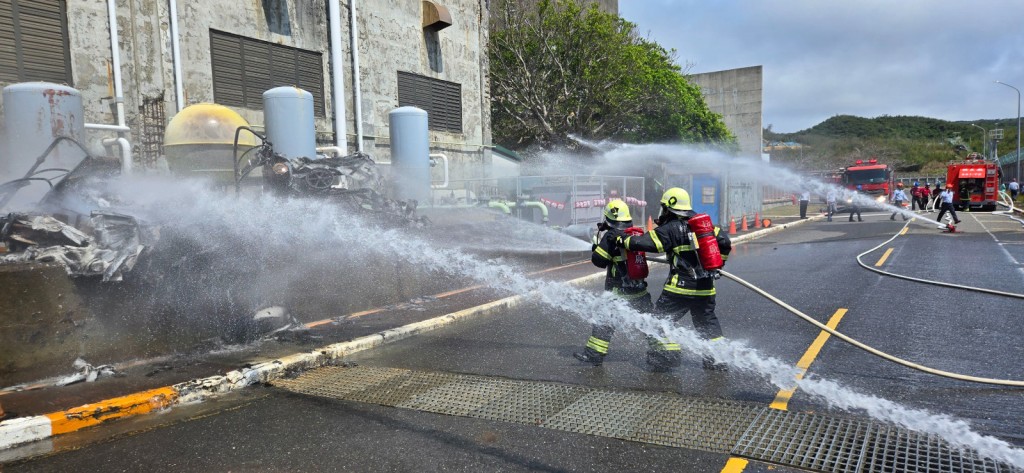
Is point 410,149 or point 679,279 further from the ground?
point 410,149

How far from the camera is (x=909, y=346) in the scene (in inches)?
236

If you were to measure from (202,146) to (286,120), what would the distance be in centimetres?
180

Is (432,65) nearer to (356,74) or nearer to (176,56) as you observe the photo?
(356,74)

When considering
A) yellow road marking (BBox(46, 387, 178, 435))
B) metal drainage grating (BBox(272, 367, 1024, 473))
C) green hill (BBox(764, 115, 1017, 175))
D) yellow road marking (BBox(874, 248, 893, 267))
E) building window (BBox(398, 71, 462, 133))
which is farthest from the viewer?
green hill (BBox(764, 115, 1017, 175))

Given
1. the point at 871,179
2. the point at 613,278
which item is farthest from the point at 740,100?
the point at 613,278

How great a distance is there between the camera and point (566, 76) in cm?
2336

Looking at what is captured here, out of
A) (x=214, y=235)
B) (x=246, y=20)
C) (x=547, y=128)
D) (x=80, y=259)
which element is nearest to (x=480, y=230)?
(x=214, y=235)

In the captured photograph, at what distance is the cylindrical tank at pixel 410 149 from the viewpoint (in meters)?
12.6

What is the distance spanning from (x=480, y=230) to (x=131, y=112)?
6.98 meters

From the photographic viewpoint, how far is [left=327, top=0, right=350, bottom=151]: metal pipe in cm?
1429

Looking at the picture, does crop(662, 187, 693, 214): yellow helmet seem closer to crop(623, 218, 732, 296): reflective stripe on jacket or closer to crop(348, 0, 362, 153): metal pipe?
crop(623, 218, 732, 296): reflective stripe on jacket

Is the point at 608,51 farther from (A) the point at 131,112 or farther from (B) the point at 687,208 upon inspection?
(B) the point at 687,208

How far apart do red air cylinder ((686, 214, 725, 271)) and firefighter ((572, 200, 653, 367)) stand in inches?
23.6

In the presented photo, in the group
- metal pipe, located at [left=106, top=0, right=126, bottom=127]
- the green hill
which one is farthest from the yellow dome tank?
the green hill
